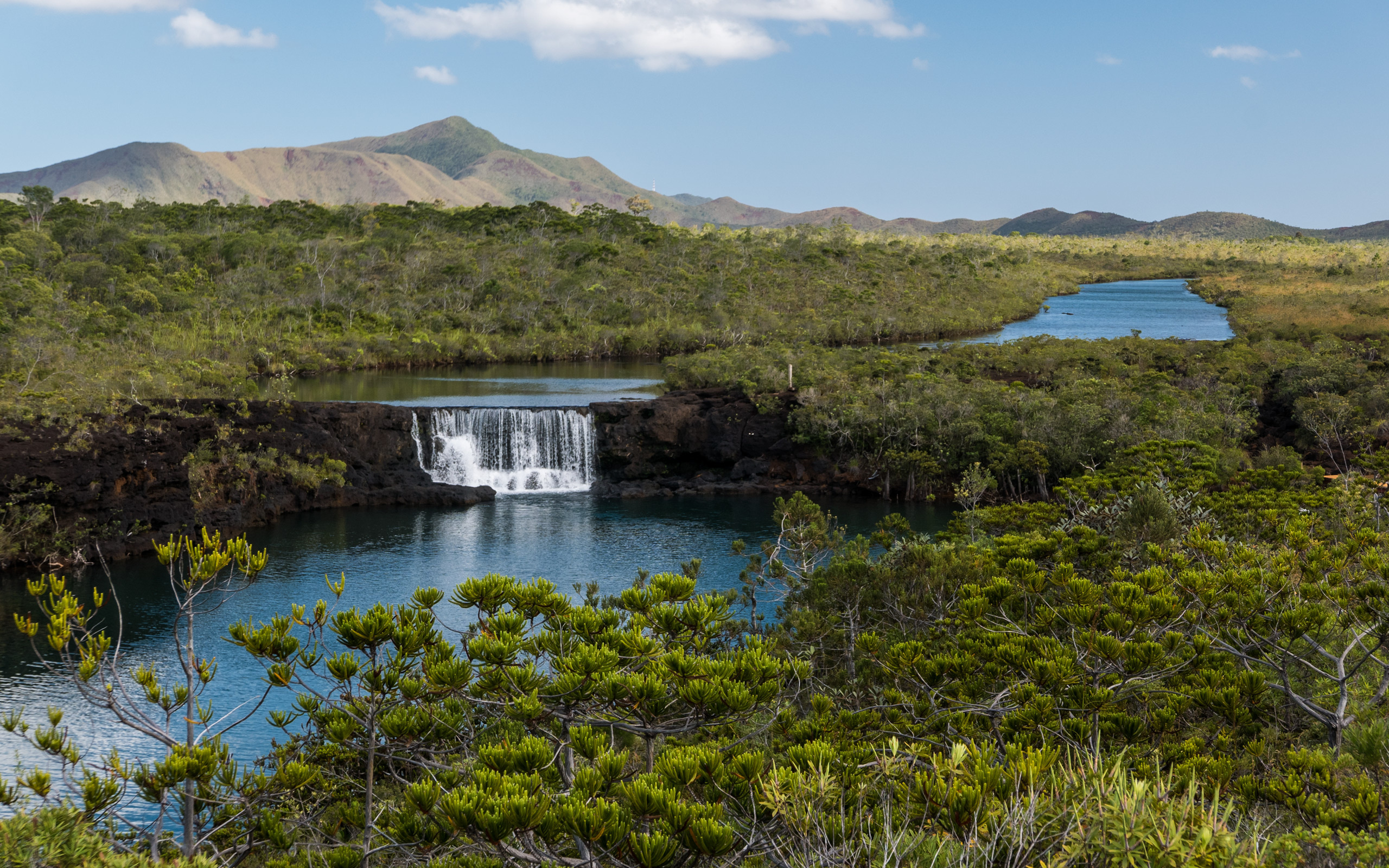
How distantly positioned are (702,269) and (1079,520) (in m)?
61.2

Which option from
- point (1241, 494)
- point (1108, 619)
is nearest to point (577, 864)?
point (1108, 619)

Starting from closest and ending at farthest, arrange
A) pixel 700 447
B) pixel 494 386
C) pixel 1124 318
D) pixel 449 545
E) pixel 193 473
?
1. pixel 449 545
2. pixel 193 473
3. pixel 700 447
4. pixel 494 386
5. pixel 1124 318

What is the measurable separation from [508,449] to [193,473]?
10137mm

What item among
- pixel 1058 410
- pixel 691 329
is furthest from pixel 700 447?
pixel 691 329

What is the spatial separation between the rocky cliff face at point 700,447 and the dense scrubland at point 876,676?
1114mm

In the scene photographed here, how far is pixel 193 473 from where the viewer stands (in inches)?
1006

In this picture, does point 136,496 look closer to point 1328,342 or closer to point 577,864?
point 577,864

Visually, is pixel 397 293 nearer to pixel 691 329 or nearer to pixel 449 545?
pixel 691 329

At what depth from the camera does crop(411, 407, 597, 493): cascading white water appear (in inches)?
1257

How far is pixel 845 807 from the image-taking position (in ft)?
14.8

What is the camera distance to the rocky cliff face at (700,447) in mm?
32438

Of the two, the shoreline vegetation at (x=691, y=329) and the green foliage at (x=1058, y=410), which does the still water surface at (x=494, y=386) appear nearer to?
the shoreline vegetation at (x=691, y=329)

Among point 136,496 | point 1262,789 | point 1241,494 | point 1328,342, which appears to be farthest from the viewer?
point 1328,342

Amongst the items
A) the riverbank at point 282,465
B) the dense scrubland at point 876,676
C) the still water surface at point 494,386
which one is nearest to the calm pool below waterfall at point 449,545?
the still water surface at point 494,386
